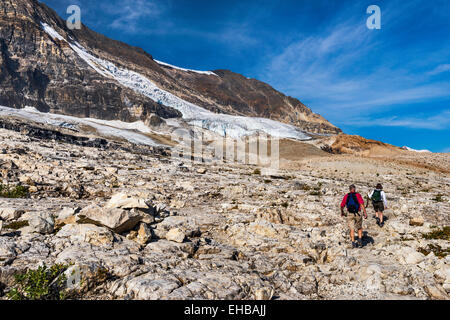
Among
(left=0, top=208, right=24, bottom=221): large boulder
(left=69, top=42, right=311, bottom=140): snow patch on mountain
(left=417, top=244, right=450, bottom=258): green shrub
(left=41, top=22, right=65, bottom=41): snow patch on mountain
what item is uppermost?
(left=41, top=22, right=65, bottom=41): snow patch on mountain

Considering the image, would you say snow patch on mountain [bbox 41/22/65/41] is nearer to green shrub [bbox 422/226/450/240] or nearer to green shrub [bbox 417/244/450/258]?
green shrub [bbox 422/226/450/240]

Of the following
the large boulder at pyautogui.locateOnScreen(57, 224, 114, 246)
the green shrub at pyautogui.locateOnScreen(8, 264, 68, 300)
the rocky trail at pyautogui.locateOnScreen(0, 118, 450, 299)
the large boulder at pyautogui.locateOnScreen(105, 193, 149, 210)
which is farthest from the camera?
the large boulder at pyautogui.locateOnScreen(105, 193, 149, 210)

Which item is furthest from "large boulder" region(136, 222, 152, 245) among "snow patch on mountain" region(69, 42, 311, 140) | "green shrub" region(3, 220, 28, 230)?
"snow patch on mountain" region(69, 42, 311, 140)

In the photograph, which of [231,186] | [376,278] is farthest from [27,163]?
[376,278]

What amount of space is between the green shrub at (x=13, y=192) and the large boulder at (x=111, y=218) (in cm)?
696

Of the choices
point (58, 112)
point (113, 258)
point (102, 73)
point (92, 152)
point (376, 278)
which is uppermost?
point (102, 73)

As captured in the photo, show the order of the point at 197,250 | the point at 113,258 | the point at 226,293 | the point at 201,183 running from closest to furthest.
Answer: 1. the point at 226,293
2. the point at 113,258
3. the point at 197,250
4. the point at 201,183

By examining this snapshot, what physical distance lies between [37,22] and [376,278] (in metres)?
172

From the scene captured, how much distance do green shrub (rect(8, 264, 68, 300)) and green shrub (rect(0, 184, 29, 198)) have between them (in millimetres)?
9127

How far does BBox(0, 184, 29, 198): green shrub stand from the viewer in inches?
495

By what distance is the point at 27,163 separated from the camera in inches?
Result: 754

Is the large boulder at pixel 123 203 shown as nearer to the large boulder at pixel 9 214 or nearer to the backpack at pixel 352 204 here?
the large boulder at pixel 9 214

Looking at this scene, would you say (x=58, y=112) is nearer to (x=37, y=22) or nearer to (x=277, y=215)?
(x=37, y=22)

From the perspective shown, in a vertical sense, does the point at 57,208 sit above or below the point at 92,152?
below
